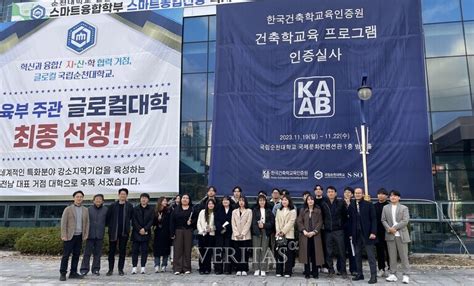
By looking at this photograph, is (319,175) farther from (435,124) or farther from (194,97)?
(194,97)

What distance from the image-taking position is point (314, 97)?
912cm

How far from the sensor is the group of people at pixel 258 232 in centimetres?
618

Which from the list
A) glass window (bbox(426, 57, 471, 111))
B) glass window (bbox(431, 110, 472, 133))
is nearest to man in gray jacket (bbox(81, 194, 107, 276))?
glass window (bbox(431, 110, 472, 133))

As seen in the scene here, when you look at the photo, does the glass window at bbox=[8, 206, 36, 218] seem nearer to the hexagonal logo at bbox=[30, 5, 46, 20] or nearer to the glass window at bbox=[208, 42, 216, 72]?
the hexagonal logo at bbox=[30, 5, 46, 20]

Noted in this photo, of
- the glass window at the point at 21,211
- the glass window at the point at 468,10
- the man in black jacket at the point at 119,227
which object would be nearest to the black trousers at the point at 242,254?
the man in black jacket at the point at 119,227

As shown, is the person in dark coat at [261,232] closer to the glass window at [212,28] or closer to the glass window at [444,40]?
the glass window at [212,28]

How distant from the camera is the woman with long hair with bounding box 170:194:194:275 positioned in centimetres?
673

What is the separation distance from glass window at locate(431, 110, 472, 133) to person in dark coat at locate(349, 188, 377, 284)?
206 inches

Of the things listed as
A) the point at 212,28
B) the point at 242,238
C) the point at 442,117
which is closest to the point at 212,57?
the point at 212,28

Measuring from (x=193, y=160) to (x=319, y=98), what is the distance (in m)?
3.80

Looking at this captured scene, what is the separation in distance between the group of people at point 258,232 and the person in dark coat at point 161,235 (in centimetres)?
2

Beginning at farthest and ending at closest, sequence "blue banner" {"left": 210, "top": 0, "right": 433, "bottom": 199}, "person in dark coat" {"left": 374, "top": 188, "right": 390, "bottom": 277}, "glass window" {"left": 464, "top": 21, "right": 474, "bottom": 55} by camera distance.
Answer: "glass window" {"left": 464, "top": 21, "right": 474, "bottom": 55}
"blue banner" {"left": 210, "top": 0, "right": 433, "bottom": 199}
"person in dark coat" {"left": 374, "top": 188, "right": 390, "bottom": 277}

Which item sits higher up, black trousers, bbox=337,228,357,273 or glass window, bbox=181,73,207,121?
glass window, bbox=181,73,207,121

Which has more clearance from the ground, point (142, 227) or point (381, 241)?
point (142, 227)
